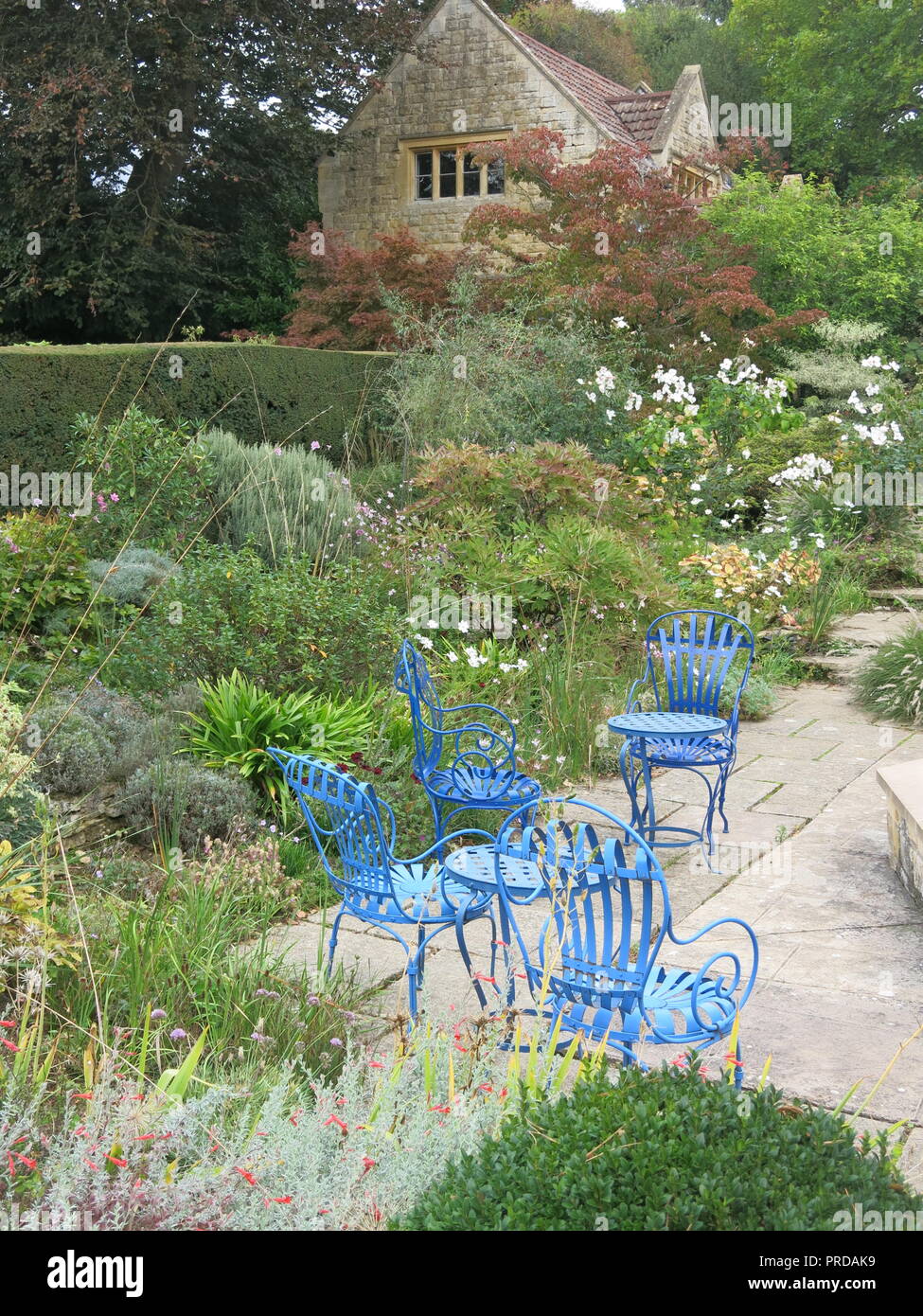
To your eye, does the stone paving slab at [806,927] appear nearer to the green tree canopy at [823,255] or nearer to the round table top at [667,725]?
the round table top at [667,725]

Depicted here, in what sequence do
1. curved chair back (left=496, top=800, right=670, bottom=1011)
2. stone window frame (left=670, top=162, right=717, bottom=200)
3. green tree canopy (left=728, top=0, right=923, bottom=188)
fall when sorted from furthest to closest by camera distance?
green tree canopy (left=728, top=0, right=923, bottom=188)
stone window frame (left=670, top=162, right=717, bottom=200)
curved chair back (left=496, top=800, right=670, bottom=1011)

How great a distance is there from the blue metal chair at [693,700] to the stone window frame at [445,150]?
1270cm

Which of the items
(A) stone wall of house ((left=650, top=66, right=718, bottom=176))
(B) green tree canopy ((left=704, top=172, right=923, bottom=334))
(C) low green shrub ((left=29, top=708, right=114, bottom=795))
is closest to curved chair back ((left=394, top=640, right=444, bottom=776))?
(C) low green shrub ((left=29, top=708, right=114, bottom=795))

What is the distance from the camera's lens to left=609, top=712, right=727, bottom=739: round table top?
16.9ft

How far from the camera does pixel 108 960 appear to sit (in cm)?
332

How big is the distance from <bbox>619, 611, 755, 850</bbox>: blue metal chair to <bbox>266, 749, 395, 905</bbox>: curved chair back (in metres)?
1.92

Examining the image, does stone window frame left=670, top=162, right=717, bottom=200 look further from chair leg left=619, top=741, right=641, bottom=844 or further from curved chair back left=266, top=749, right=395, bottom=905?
curved chair back left=266, top=749, right=395, bottom=905

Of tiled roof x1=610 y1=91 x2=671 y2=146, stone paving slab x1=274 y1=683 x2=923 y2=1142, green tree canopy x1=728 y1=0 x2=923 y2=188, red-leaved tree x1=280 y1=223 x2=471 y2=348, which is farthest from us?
green tree canopy x1=728 y1=0 x2=923 y2=188

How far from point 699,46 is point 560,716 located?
2905 centimetres

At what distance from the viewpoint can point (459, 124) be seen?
1764cm

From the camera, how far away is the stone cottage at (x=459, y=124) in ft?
56.2

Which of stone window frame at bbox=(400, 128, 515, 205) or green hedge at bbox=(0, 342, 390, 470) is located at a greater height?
stone window frame at bbox=(400, 128, 515, 205)

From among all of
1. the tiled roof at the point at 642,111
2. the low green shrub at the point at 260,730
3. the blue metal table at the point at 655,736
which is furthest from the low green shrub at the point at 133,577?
the tiled roof at the point at 642,111

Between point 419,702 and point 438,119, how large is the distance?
1554 cm
